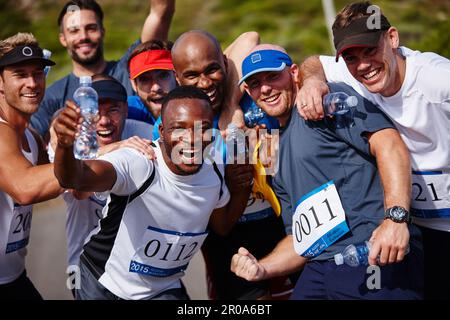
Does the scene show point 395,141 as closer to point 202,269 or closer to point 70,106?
point 70,106

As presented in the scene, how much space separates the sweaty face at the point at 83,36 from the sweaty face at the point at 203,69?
1.93 meters

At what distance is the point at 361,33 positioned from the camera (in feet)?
14.8

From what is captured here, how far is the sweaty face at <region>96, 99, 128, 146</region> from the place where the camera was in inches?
219

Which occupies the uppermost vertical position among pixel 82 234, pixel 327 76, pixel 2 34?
pixel 2 34

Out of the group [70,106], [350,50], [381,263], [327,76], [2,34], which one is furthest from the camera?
[2,34]

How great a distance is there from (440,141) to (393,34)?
70 cm

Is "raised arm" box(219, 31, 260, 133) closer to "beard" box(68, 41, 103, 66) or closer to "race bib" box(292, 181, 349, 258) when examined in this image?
"race bib" box(292, 181, 349, 258)

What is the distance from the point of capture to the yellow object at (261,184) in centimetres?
516

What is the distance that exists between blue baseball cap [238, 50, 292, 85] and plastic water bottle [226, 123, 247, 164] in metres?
0.40

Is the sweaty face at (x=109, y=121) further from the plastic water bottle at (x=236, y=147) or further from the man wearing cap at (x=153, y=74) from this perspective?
the plastic water bottle at (x=236, y=147)

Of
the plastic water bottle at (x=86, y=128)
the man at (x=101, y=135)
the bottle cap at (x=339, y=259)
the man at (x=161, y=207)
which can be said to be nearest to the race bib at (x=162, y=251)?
the man at (x=161, y=207)

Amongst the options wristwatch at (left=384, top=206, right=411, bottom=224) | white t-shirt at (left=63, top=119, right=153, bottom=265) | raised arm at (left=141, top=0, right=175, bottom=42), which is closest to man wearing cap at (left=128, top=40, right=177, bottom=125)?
white t-shirt at (left=63, top=119, right=153, bottom=265)

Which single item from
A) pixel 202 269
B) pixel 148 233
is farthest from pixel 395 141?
pixel 202 269

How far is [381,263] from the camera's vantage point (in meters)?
4.27
